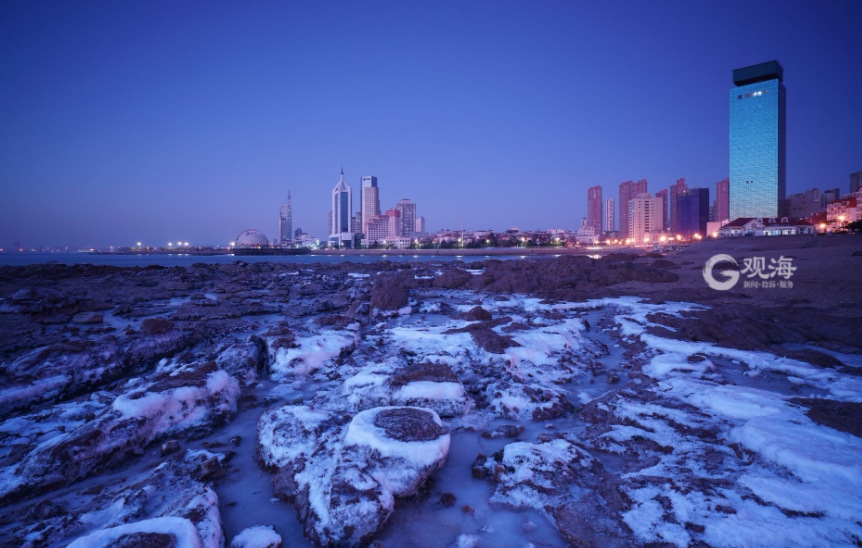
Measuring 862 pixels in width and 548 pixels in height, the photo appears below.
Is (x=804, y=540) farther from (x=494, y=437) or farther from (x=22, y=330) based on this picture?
(x=22, y=330)

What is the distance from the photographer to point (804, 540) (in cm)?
229

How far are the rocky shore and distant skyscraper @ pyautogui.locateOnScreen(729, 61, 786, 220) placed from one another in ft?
385

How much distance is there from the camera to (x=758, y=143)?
96500mm

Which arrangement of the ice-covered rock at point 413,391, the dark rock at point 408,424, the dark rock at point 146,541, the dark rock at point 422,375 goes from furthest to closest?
the dark rock at point 422,375, the ice-covered rock at point 413,391, the dark rock at point 408,424, the dark rock at point 146,541

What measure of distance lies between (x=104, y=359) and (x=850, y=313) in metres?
14.7

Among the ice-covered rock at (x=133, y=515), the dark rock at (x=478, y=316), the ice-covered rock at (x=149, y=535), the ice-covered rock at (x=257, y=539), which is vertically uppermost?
the dark rock at (x=478, y=316)

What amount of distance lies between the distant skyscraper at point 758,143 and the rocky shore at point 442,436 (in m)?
117

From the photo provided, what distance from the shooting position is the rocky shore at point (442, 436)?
2648mm

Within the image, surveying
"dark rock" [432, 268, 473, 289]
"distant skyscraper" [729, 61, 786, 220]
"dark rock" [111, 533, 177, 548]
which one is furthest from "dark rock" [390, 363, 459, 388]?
"distant skyscraper" [729, 61, 786, 220]

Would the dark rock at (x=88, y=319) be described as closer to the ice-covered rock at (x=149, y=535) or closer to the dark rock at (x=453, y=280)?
the ice-covered rock at (x=149, y=535)

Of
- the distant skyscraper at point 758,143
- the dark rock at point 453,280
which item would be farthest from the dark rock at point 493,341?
the distant skyscraper at point 758,143

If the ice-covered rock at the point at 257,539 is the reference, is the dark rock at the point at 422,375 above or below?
above

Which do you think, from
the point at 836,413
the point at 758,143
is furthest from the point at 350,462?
the point at 758,143

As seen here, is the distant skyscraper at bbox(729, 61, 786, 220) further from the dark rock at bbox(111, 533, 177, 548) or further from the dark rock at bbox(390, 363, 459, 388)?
the dark rock at bbox(111, 533, 177, 548)
